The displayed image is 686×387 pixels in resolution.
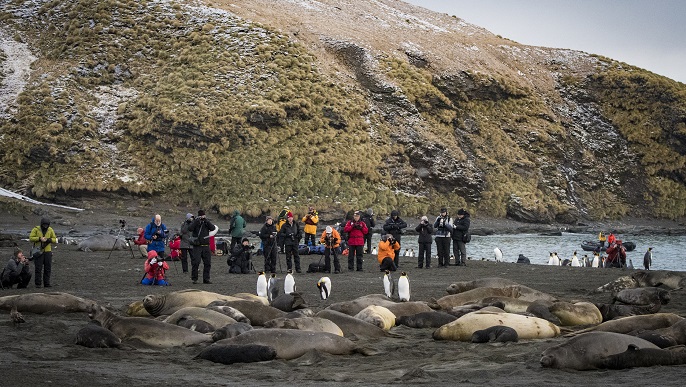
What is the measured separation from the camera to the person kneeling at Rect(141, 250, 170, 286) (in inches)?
765

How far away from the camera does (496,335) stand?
11344mm

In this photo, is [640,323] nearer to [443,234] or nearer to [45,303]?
[45,303]

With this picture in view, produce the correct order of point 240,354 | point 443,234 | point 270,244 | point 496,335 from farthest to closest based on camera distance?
point 443,234, point 270,244, point 496,335, point 240,354

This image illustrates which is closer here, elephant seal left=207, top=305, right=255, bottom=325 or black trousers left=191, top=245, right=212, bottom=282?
elephant seal left=207, top=305, right=255, bottom=325

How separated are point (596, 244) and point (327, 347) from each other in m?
41.0

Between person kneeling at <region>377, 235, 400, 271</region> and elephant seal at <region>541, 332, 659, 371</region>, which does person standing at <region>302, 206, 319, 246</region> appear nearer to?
person kneeling at <region>377, 235, 400, 271</region>

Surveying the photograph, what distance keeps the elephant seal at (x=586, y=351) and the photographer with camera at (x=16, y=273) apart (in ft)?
39.2

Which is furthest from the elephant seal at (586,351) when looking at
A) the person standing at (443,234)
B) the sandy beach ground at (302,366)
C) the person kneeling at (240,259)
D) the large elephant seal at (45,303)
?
the person standing at (443,234)

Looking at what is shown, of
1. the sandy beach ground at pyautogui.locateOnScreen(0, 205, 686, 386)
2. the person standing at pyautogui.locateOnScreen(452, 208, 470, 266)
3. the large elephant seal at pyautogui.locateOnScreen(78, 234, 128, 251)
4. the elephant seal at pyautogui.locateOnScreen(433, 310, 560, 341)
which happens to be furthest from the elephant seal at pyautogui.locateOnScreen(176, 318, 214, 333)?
the large elephant seal at pyautogui.locateOnScreen(78, 234, 128, 251)

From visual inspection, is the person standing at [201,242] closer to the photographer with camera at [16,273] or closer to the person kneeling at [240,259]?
the person kneeling at [240,259]

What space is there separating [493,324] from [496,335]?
1.69 feet

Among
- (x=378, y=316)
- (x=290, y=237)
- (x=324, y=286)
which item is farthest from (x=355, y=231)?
(x=378, y=316)

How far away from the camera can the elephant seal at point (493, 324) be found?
11.8 meters

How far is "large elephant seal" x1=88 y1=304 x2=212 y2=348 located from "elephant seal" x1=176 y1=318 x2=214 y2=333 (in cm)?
41
